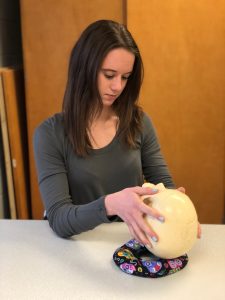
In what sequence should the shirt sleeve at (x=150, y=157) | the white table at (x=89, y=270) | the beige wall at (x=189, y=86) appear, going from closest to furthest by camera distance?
the white table at (x=89, y=270) < the shirt sleeve at (x=150, y=157) < the beige wall at (x=189, y=86)

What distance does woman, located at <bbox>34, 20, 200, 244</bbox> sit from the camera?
3.58 feet

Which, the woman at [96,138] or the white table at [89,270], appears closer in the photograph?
the white table at [89,270]

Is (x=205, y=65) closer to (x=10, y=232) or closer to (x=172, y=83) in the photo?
(x=172, y=83)

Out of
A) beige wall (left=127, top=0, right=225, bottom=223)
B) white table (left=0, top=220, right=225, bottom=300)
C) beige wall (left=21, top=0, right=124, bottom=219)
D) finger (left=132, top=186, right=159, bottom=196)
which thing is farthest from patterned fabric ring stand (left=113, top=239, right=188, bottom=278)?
beige wall (left=21, top=0, right=124, bottom=219)

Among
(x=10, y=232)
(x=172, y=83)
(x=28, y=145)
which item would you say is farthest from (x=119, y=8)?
(x=10, y=232)

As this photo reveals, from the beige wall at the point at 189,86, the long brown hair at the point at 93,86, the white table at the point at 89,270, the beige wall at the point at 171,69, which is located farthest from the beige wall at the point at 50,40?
the white table at the point at 89,270

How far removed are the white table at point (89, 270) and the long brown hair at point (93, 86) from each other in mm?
283

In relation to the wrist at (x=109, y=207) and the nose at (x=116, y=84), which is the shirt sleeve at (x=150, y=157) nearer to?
the nose at (x=116, y=84)

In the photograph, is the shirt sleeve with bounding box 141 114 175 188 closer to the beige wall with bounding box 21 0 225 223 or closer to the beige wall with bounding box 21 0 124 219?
the beige wall with bounding box 21 0 225 223

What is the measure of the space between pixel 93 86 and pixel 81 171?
25 centimetres

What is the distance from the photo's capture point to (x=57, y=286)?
0.83 metres

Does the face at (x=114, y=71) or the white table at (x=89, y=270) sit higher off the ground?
the face at (x=114, y=71)

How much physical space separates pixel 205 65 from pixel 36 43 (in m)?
0.86

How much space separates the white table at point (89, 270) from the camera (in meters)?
0.81
